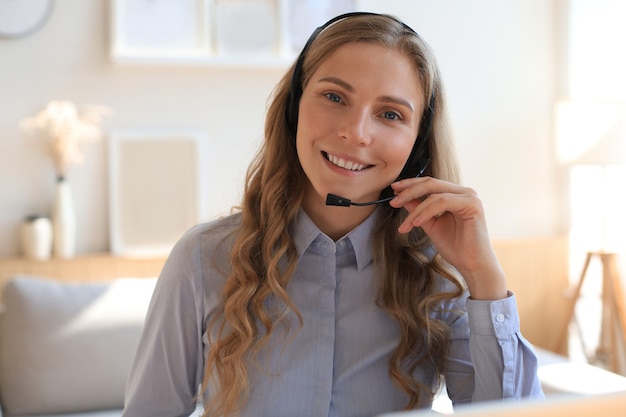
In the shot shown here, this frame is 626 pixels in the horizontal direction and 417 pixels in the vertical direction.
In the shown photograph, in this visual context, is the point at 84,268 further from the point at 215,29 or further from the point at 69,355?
the point at 215,29

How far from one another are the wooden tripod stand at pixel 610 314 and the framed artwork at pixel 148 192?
191 cm

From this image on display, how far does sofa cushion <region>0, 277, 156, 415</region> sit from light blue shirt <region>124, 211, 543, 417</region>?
4.80 ft

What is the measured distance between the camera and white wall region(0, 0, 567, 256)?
3439 millimetres

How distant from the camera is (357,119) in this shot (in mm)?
1330

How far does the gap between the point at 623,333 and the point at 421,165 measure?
2.69 meters

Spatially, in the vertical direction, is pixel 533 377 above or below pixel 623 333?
above

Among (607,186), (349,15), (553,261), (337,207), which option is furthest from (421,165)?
(553,261)

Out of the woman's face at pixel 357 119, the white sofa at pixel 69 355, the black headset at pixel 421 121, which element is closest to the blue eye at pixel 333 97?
the woman's face at pixel 357 119

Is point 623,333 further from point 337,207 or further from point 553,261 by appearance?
point 337,207

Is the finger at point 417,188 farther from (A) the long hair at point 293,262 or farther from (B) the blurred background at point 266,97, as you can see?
(B) the blurred background at point 266,97

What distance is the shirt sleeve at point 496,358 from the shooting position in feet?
4.45

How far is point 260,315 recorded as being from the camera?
140 cm

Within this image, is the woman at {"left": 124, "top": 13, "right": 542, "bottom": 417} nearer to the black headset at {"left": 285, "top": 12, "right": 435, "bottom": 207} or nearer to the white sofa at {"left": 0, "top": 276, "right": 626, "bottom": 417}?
the black headset at {"left": 285, "top": 12, "right": 435, "bottom": 207}

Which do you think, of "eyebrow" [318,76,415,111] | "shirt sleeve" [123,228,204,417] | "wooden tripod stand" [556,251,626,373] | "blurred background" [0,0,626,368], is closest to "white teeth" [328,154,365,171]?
"eyebrow" [318,76,415,111]
